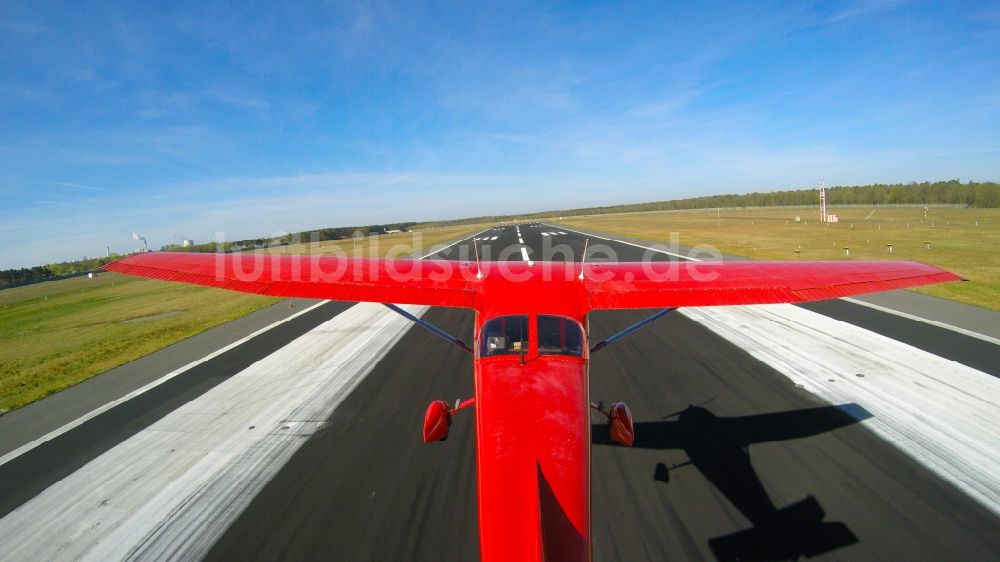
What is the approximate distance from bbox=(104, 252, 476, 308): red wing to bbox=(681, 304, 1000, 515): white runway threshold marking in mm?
8588

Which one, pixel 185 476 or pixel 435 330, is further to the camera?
pixel 435 330

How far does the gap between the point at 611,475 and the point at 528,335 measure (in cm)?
332

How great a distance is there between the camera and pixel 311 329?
1655cm

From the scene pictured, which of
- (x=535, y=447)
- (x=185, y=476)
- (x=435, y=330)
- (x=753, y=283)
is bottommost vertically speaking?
(x=185, y=476)

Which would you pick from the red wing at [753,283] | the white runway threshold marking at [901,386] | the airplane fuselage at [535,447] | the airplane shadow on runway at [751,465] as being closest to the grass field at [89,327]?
the airplane fuselage at [535,447]

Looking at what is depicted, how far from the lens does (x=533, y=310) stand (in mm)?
5629

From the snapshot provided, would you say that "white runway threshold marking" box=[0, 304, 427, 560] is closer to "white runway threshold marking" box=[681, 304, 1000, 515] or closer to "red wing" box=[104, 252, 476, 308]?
"red wing" box=[104, 252, 476, 308]

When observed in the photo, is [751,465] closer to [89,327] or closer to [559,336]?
[559,336]

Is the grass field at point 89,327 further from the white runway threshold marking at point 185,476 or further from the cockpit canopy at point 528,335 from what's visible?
the cockpit canopy at point 528,335

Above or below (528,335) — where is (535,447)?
below

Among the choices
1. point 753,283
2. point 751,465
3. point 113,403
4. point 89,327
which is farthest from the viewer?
point 89,327

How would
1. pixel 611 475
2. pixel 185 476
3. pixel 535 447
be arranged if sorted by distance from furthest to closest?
pixel 185 476
pixel 611 475
pixel 535 447

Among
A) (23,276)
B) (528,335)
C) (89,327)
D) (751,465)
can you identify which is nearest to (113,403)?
(528,335)

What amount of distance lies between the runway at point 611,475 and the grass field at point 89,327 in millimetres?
4779
